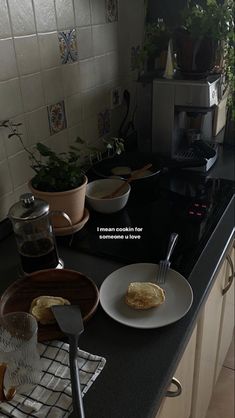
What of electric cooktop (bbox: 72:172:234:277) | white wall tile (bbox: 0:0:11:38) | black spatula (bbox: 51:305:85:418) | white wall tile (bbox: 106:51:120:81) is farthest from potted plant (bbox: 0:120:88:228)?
white wall tile (bbox: 106:51:120:81)

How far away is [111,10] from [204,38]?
35cm

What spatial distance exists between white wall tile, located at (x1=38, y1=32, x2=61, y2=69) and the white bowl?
0.36m

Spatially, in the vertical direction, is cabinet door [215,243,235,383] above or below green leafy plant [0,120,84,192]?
below

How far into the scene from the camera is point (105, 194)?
1.15 meters

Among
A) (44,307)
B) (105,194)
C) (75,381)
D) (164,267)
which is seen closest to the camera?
(75,381)

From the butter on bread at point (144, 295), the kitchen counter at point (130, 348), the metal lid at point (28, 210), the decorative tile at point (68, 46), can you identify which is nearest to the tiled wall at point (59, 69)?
the decorative tile at point (68, 46)

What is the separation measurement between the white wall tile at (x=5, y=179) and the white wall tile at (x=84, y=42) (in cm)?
45

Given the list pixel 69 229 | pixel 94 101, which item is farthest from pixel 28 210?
pixel 94 101

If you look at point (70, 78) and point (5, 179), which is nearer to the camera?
point (5, 179)

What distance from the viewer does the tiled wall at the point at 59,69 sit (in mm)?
949

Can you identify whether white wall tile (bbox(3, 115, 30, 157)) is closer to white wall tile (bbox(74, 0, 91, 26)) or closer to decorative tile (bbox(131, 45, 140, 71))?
white wall tile (bbox(74, 0, 91, 26))

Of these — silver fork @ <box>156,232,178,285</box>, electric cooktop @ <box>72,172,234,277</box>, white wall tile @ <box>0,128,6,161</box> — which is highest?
white wall tile @ <box>0,128,6,161</box>

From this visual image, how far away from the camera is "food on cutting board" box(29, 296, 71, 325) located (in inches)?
27.5

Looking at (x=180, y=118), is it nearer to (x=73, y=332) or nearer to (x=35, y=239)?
(x=35, y=239)
